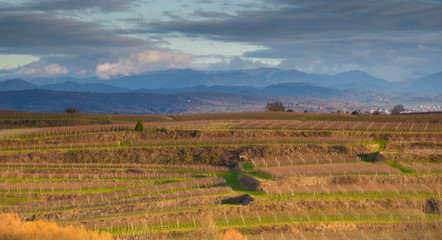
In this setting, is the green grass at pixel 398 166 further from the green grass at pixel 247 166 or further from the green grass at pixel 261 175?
the green grass at pixel 247 166

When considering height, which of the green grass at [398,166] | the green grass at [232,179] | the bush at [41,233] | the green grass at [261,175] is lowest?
the green grass at [232,179]

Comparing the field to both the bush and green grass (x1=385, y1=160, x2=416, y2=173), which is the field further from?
the bush

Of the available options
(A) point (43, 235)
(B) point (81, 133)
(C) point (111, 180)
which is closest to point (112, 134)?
(B) point (81, 133)

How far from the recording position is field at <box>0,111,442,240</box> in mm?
49875

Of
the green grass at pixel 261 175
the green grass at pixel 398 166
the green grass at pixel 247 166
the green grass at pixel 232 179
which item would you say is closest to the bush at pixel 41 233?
the green grass at pixel 232 179

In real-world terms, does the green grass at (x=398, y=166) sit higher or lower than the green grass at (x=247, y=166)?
higher

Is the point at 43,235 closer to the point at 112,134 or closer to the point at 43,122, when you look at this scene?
the point at 112,134

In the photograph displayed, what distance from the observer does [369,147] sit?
8100 centimetres

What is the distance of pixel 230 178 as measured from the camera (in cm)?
7038

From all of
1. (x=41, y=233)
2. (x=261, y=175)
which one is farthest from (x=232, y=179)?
(x=41, y=233)

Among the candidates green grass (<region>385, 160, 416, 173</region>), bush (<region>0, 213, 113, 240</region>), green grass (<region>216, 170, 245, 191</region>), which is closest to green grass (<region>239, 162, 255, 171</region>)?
green grass (<region>216, 170, 245, 191</region>)

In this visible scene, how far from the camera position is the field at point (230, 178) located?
49.9 metres

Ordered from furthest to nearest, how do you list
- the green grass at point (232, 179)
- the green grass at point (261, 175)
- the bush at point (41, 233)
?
the green grass at point (232, 179) < the green grass at point (261, 175) < the bush at point (41, 233)

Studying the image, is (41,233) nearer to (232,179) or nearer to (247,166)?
(232,179)
